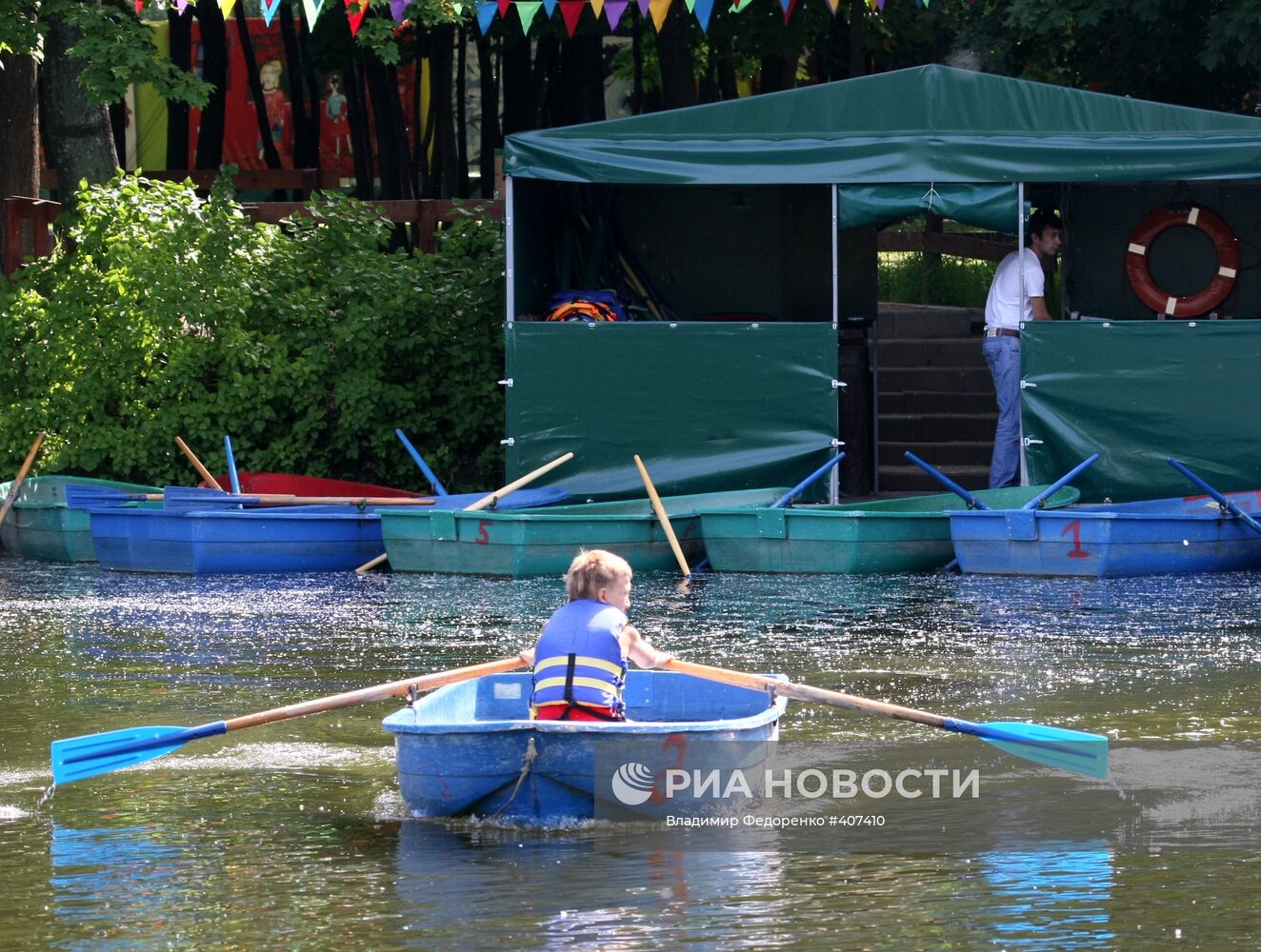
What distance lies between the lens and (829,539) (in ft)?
48.5

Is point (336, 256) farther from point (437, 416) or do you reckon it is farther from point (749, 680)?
point (749, 680)

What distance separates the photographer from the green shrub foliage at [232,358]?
57.9ft

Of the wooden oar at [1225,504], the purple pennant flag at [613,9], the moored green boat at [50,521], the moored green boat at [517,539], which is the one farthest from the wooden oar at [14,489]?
the wooden oar at [1225,504]

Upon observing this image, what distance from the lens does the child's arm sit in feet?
27.2

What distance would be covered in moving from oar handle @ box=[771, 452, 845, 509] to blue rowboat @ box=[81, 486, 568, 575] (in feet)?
6.88

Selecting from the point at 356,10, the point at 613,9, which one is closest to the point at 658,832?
the point at 613,9

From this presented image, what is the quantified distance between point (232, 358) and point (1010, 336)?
6.67 m

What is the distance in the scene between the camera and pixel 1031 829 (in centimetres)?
795

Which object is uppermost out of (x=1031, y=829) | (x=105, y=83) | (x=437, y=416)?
(x=105, y=83)

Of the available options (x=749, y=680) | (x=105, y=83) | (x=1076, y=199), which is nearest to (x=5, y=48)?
(x=105, y=83)

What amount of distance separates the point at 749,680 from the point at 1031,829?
1405 millimetres

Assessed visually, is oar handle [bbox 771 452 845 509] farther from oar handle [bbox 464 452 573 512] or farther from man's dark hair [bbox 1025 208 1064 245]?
man's dark hair [bbox 1025 208 1064 245]

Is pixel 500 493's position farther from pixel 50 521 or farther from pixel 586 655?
pixel 586 655

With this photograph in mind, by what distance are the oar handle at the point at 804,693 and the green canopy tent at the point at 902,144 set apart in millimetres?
7546
